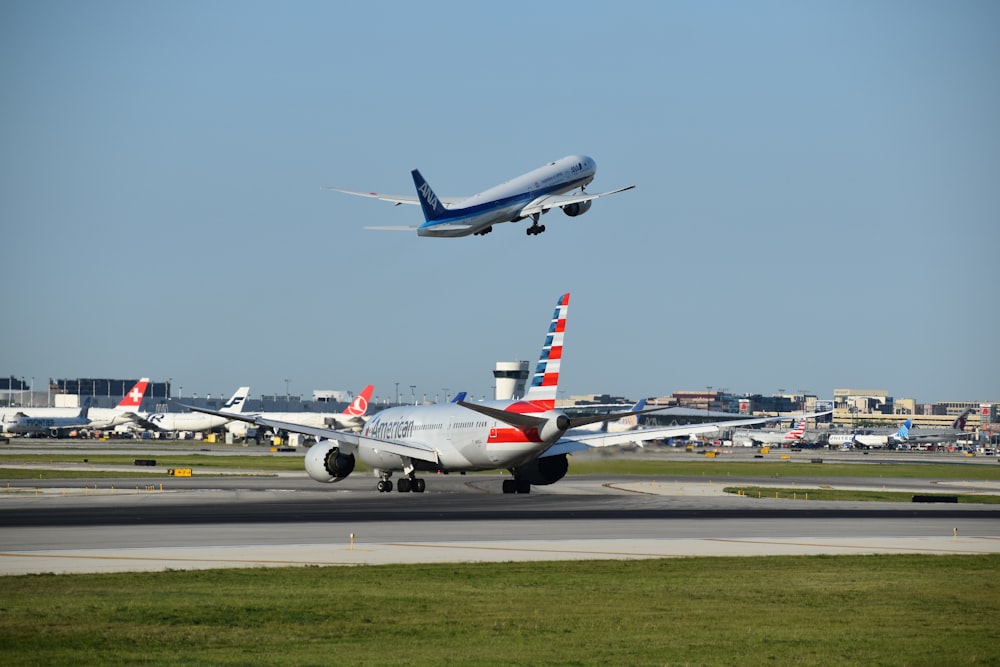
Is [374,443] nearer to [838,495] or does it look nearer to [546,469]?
[546,469]

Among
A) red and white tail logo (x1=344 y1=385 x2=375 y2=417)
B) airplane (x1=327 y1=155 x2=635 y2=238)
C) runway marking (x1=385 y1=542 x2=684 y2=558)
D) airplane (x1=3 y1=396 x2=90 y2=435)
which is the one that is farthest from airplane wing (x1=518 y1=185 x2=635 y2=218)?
airplane (x1=3 y1=396 x2=90 y2=435)

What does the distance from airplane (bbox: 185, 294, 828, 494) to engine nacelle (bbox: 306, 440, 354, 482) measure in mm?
52

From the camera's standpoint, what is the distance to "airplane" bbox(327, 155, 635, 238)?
2702 inches

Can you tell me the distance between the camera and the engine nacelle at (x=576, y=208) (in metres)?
72.9

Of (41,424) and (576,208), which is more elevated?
(576,208)

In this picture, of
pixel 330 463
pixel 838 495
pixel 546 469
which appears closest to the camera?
pixel 546 469

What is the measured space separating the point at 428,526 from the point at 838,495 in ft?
107

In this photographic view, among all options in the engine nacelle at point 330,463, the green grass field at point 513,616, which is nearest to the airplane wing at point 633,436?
the engine nacelle at point 330,463

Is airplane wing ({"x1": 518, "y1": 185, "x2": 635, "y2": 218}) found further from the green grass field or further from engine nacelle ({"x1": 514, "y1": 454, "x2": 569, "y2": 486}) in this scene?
the green grass field

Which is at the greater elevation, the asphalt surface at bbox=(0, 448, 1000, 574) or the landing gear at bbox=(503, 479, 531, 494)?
the landing gear at bbox=(503, 479, 531, 494)

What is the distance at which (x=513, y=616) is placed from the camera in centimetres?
2456

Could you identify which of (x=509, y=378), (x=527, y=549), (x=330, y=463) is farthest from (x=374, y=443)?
(x=509, y=378)

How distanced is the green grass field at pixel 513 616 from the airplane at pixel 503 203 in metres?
37.5

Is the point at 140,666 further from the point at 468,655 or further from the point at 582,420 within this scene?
the point at 582,420
